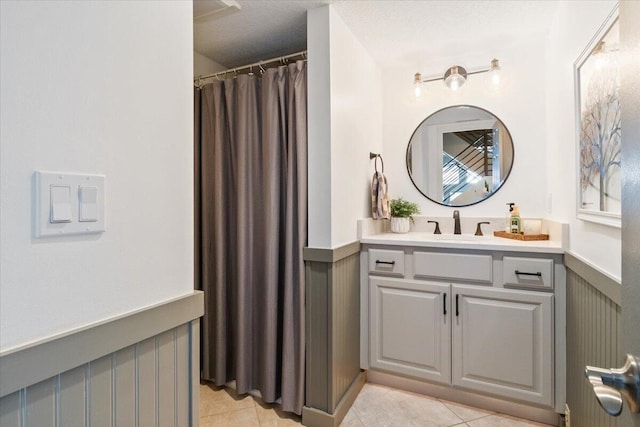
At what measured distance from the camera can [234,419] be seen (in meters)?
1.89

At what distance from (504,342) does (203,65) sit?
8.77 feet

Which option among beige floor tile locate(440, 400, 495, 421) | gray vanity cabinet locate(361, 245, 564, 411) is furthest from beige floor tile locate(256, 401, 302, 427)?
beige floor tile locate(440, 400, 495, 421)

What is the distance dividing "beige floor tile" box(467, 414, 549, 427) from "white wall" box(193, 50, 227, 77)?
2827mm

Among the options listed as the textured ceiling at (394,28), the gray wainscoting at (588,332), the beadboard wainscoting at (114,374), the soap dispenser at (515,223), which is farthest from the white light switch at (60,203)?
the soap dispenser at (515,223)

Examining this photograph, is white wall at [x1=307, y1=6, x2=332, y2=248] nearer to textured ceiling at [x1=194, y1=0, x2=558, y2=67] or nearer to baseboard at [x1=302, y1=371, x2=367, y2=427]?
textured ceiling at [x1=194, y1=0, x2=558, y2=67]

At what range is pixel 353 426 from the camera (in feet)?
6.08

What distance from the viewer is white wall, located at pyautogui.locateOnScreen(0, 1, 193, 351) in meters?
0.60

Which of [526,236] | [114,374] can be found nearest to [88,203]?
[114,374]

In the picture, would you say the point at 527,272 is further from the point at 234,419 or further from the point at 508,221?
the point at 234,419

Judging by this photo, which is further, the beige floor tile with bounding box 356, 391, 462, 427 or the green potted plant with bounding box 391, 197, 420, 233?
the green potted plant with bounding box 391, 197, 420, 233

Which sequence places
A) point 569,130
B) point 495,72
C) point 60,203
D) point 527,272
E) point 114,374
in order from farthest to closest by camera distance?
point 495,72 → point 527,272 → point 569,130 → point 114,374 → point 60,203

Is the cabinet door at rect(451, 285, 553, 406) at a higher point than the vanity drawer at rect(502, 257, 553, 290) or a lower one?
lower

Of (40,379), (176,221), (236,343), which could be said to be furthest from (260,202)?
(40,379)

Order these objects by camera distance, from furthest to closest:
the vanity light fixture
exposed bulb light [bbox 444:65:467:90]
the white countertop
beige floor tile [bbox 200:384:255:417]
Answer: exposed bulb light [bbox 444:65:467:90]
the vanity light fixture
beige floor tile [bbox 200:384:255:417]
the white countertop
